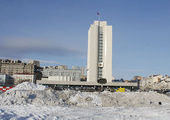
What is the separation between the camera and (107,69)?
374 ft

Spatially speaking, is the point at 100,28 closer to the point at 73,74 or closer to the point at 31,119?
the point at 73,74

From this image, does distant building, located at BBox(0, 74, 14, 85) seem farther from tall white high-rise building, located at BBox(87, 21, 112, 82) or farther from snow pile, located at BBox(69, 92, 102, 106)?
snow pile, located at BBox(69, 92, 102, 106)

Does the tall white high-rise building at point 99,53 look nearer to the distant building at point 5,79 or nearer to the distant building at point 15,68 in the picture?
the distant building at point 5,79

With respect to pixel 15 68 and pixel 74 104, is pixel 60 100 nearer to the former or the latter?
pixel 74 104

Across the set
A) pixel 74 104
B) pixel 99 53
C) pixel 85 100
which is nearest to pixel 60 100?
pixel 74 104

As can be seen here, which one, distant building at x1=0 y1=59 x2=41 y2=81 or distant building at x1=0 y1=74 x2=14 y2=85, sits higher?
distant building at x1=0 y1=59 x2=41 y2=81

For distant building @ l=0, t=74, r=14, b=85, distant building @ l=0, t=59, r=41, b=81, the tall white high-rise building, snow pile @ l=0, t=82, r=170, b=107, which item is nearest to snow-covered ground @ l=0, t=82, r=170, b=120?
snow pile @ l=0, t=82, r=170, b=107

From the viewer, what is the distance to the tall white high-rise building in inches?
4518

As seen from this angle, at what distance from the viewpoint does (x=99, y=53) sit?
388ft

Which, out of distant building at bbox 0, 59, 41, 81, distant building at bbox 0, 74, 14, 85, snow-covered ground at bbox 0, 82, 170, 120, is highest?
distant building at bbox 0, 59, 41, 81

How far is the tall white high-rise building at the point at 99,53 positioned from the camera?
11475cm

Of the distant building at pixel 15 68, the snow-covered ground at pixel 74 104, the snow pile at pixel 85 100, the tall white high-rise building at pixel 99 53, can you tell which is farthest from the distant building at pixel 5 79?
the snow pile at pixel 85 100

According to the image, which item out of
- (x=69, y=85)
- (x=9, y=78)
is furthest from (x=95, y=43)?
(x=9, y=78)

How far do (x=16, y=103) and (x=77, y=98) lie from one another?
806 cm
